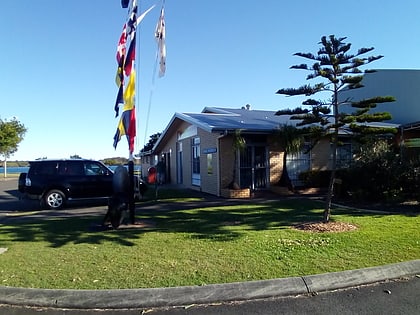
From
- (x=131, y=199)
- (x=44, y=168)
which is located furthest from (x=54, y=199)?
(x=131, y=199)

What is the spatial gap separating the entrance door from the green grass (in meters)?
7.87

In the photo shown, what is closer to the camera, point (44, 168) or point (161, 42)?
point (161, 42)

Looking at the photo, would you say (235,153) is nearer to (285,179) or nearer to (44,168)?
(285,179)

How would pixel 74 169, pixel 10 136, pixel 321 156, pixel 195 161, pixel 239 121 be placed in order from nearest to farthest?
pixel 74 169 < pixel 239 121 < pixel 321 156 < pixel 195 161 < pixel 10 136

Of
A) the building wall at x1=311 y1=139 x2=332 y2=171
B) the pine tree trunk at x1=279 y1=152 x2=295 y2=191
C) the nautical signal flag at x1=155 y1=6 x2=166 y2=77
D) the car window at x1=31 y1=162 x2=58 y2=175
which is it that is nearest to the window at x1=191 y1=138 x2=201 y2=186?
the pine tree trunk at x1=279 y1=152 x2=295 y2=191

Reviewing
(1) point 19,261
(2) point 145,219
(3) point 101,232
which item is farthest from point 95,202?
(1) point 19,261

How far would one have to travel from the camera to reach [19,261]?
6.58m

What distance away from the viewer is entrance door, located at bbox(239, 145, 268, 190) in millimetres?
18453

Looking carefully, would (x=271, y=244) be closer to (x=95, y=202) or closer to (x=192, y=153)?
(x=95, y=202)

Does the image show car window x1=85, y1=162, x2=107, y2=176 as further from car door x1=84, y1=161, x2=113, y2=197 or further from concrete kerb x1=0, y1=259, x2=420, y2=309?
concrete kerb x1=0, y1=259, x2=420, y2=309

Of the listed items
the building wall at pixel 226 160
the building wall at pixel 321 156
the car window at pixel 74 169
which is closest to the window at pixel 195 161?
the building wall at pixel 226 160

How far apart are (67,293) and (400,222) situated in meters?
7.68

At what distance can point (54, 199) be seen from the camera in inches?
583

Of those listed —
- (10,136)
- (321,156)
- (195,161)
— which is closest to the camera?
(321,156)
